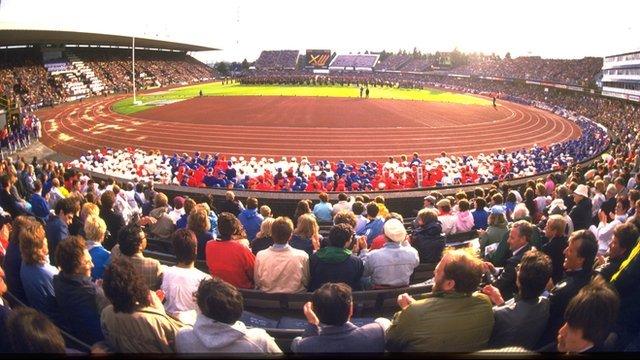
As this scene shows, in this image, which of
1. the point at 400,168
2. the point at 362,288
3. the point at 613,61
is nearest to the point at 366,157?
the point at 400,168

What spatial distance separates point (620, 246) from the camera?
4.96 m

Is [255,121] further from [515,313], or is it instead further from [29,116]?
[515,313]

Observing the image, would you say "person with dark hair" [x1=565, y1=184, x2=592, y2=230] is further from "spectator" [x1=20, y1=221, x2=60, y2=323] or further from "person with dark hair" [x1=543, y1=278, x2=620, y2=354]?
"spectator" [x1=20, y1=221, x2=60, y2=323]

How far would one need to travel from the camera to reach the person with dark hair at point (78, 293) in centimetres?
426

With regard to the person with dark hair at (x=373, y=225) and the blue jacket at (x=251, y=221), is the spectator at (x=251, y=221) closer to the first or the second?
the blue jacket at (x=251, y=221)

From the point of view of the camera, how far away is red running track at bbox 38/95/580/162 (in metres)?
30.2

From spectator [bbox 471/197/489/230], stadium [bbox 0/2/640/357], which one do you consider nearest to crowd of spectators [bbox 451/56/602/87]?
stadium [bbox 0/2/640/357]

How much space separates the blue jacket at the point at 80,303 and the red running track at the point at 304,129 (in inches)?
909

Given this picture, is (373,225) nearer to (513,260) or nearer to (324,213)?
(324,213)

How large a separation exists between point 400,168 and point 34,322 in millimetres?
17834

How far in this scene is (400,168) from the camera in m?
19.8

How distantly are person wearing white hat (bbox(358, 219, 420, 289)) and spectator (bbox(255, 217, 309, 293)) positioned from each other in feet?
2.73

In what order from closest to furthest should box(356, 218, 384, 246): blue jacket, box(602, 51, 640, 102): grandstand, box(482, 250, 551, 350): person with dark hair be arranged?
box(482, 250, 551, 350): person with dark hair < box(356, 218, 384, 246): blue jacket < box(602, 51, 640, 102): grandstand

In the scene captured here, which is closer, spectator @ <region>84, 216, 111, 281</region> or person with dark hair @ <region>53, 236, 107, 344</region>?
person with dark hair @ <region>53, 236, 107, 344</region>
